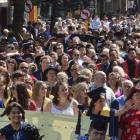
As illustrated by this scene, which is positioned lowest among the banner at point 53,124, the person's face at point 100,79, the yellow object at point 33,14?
the banner at point 53,124

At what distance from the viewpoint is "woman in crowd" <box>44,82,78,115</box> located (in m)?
9.62

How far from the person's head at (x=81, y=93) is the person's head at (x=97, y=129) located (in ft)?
5.21

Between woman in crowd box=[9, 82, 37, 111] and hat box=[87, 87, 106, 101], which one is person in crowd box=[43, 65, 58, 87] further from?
hat box=[87, 87, 106, 101]

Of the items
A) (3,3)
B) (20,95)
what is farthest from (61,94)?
(3,3)

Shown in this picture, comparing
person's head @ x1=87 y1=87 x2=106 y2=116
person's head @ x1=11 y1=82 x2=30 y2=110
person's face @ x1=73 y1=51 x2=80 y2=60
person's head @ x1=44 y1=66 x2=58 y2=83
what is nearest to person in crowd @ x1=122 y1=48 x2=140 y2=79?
person's face @ x1=73 y1=51 x2=80 y2=60

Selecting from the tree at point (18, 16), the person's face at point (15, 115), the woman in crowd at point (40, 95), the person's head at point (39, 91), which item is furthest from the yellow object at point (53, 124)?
the tree at point (18, 16)

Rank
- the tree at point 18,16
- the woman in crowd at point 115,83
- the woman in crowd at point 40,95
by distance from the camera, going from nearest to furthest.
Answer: the woman in crowd at point 40,95, the woman in crowd at point 115,83, the tree at point 18,16

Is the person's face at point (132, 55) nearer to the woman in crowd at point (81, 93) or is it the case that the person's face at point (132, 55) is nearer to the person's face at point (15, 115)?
the woman in crowd at point (81, 93)

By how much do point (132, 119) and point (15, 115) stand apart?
1396 millimetres

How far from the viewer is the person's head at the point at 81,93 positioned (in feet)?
33.2

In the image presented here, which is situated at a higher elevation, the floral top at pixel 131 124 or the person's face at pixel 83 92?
the person's face at pixel 83 92

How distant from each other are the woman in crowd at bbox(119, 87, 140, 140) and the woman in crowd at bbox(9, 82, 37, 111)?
5.71 feet

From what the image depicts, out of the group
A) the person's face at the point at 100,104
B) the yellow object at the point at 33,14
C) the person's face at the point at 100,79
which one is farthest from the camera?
the yellow object at the point at 33,14

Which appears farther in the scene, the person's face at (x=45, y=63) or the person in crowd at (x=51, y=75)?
the person's face at (x=45, y=63)
